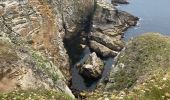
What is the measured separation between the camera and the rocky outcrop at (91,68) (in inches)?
2781

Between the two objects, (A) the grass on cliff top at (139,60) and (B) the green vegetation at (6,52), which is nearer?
(B) the green vegetation at (6,52)

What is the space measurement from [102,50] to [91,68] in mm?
14062

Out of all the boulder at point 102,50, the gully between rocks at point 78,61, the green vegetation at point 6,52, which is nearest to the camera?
the green vegetation at point 6,52

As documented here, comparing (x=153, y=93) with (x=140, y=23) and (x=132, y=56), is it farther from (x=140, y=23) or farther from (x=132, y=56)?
(x=140, y=23)

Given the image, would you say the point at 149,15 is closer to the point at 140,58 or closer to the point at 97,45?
the point at 97,45

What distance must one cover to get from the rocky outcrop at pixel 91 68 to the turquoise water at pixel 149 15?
1029 inches

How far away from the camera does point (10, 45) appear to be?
33344 millimetres

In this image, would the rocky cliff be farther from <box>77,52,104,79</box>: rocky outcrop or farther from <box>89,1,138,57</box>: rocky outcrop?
<box>77,52,104,79</box>: rocky outcrop

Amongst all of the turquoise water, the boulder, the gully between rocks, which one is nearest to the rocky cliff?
the boulder

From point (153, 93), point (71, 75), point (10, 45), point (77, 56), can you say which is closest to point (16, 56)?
point (10, 45)

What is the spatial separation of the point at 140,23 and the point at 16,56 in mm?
84766

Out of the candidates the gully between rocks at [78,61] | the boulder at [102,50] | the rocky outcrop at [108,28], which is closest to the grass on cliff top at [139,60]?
the gully between rocks at [78,61]

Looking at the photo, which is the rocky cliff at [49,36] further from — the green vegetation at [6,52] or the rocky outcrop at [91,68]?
the rocky outcrop at [91,68]

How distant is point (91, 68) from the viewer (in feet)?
234
